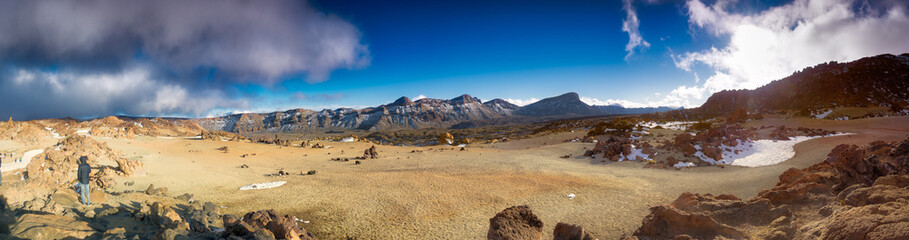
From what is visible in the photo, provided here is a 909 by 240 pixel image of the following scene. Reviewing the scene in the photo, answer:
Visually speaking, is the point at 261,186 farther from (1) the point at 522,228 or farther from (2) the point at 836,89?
(2) the point at 836,89

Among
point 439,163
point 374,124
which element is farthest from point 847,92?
point 374,124

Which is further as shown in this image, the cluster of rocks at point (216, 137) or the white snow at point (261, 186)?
the cluster of rocks at point (216, 137)

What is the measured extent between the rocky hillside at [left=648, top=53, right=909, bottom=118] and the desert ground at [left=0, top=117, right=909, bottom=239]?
108 ft

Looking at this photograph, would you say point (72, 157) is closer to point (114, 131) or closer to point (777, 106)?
point (114, 131)

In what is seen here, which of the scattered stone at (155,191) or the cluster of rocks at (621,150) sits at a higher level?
the scattered stone at (155,191)

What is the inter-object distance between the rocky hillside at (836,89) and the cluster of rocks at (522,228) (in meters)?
48.6

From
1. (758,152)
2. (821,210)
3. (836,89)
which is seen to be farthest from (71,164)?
(836,89)

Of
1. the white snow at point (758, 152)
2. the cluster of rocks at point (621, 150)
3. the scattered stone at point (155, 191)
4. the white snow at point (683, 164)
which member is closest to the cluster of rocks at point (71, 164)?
the scattered stone at point (155, 191)

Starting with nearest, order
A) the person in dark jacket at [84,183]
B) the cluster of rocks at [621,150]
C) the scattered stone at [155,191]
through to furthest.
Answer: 1. the person in dark jacket at [84,183]
2. the scattered stone at [155,191]
3. the cluster of rocks at [621,150]

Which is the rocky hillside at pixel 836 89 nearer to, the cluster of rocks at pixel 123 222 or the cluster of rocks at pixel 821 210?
the cluster of rocks at pixel 821 210

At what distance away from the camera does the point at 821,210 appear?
5043 millimetres

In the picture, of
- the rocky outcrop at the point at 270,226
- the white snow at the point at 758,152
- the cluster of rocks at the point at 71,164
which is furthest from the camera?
the white snow at the point at 758,152

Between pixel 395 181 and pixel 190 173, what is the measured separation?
34.9 feet

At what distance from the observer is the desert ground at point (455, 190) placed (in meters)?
8.39
